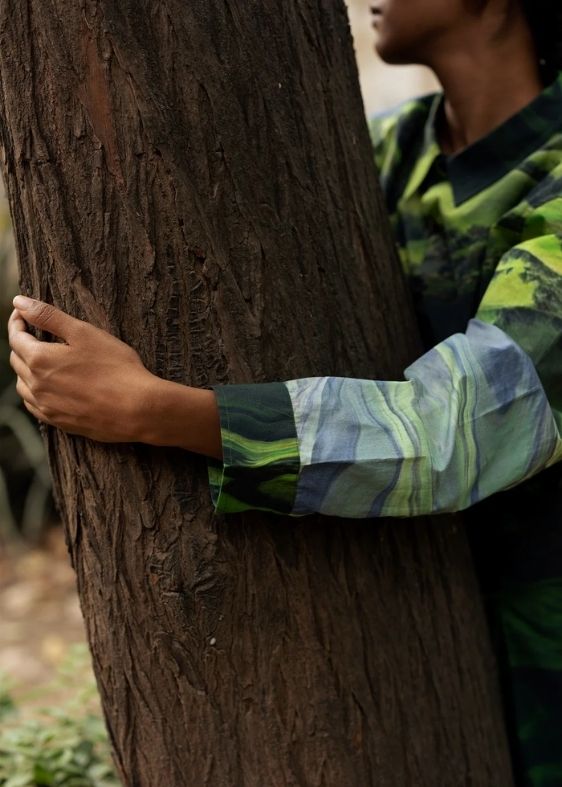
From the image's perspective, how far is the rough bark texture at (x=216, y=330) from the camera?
130 centimetres

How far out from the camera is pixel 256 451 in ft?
4.17

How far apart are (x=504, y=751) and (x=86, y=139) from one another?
1311mm

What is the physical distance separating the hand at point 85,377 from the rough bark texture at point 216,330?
44 millimetres

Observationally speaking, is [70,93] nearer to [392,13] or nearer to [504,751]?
[392,13]

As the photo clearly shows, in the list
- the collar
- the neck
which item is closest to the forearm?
the collar

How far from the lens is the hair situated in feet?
6.13

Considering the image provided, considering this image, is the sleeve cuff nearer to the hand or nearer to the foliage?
the hand

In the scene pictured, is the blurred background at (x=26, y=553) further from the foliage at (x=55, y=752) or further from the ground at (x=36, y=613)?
the foliage at (x=55, y=752)

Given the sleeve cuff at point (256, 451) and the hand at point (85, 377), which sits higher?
the hand at point (85, 377)

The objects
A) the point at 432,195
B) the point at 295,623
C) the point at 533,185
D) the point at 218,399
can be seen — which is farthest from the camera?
the point at 432,195

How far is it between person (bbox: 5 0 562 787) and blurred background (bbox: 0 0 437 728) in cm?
259

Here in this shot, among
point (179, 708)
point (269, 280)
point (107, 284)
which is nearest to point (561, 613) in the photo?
point (179, 708)

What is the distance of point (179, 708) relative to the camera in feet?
4.60

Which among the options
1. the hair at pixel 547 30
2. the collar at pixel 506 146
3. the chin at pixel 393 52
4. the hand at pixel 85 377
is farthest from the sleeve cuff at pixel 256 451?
the hair at pixel 547 30
